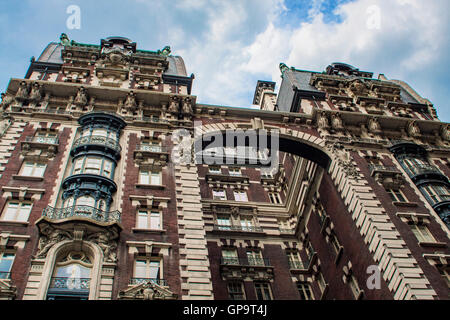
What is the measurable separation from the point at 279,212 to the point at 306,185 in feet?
14.3

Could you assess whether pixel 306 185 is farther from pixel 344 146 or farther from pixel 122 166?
pixel 122 166

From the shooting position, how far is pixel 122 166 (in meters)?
32.0

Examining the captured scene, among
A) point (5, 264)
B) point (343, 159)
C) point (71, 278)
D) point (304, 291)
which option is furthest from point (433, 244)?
point (5, 264)

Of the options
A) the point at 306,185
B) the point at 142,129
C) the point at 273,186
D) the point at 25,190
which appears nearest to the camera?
the point at 25,190

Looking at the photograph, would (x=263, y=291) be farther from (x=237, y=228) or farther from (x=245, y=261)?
(x=237, y=228)

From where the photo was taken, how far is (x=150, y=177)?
32.1 metres

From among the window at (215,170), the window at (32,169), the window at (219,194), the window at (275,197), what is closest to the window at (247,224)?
the window at (219,194)

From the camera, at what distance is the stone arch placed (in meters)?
22.0

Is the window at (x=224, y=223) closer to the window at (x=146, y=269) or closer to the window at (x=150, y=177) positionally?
the window at (x=150, y=177)

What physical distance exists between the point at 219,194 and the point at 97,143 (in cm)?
1701

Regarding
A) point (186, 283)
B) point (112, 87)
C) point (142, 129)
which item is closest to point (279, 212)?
point (142, 129)

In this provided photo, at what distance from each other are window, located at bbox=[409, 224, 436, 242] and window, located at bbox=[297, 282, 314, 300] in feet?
Answer: 36.0

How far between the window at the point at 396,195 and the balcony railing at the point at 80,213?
819 inches

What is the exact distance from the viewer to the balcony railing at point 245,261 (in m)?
37.4
